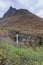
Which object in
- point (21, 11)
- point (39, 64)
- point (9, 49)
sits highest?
point (21, 11)

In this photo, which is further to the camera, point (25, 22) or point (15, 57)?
point (25, 22)

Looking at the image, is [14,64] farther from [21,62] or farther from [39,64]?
[39,64]

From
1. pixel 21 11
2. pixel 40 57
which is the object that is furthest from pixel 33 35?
pixel 21 11

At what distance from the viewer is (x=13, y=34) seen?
2684cm

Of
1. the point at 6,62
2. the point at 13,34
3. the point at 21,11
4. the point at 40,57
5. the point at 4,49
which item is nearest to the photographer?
the point at 6,62

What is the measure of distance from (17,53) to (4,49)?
948mm

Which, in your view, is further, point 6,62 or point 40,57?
point 40,57

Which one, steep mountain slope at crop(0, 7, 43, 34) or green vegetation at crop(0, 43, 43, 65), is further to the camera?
steep mountain slope at crop(0, 7, 43, 34)

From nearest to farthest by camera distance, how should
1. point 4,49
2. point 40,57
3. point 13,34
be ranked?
point 4,49
point 40,57
point 13,34

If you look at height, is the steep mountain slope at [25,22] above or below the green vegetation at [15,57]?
above

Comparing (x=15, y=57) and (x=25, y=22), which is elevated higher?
(x=25, y=22)

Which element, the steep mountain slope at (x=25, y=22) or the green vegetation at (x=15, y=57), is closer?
the green vegetation at (x=15, y=57)

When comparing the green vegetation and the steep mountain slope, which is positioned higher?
the steep mountain slope

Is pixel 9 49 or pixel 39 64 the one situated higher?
pixel 9 49
